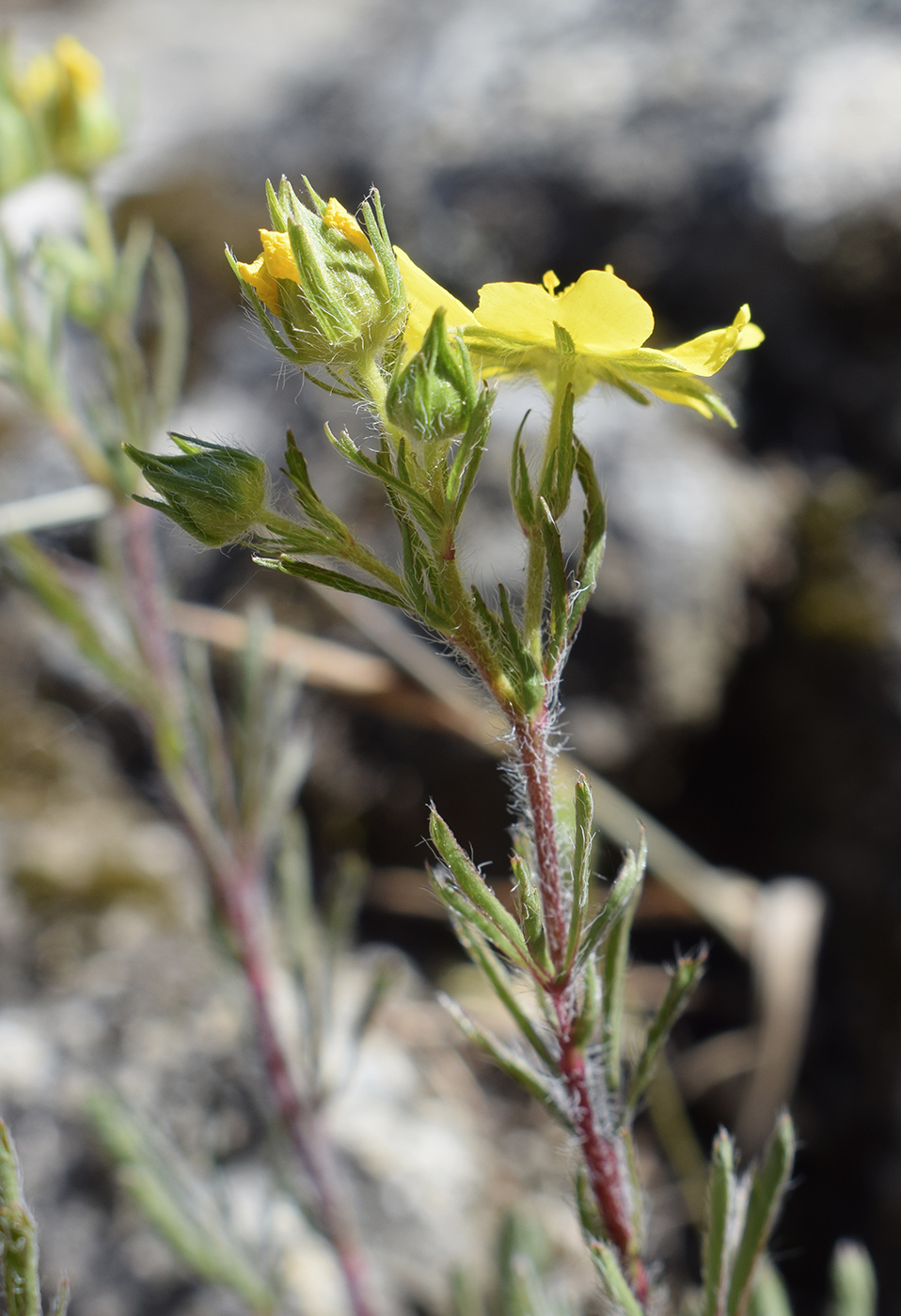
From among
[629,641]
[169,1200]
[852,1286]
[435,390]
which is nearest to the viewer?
[435,390]

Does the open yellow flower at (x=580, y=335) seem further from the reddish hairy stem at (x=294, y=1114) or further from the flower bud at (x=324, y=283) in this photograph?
the reddish hairy stem at (x=294, y=1114)

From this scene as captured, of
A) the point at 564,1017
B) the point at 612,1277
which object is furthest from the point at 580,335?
the point at 612,1277

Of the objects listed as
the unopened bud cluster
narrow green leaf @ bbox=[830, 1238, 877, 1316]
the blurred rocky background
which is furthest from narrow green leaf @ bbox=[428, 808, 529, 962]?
the unopened bud cluster

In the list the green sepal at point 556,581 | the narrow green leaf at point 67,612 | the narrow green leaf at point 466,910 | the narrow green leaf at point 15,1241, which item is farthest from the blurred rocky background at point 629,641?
the green sepal at point 556,581

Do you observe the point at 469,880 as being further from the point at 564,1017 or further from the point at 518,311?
the point at 518,311

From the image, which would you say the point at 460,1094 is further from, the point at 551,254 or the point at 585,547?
the point at 551,254

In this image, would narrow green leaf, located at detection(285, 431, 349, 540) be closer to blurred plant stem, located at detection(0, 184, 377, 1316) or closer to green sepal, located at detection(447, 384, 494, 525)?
green sepal, located at detection(447, 384, 494, 525)
